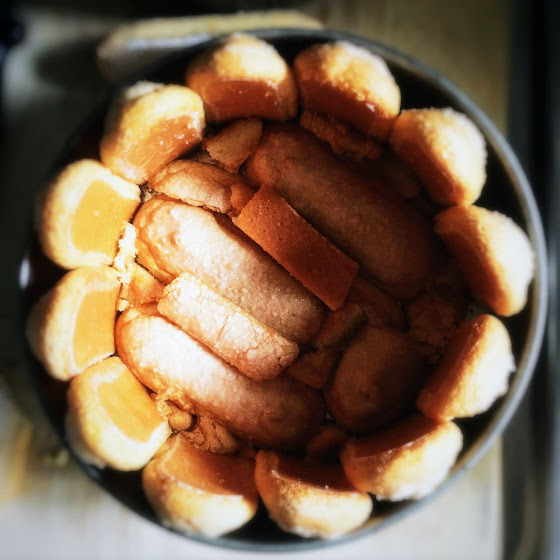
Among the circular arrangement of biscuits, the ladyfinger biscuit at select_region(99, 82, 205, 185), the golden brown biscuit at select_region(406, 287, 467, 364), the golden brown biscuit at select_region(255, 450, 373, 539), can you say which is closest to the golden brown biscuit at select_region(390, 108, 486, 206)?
the circular arrangement of biscuits

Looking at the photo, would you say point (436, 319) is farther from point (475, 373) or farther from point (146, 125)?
point (146, 125)

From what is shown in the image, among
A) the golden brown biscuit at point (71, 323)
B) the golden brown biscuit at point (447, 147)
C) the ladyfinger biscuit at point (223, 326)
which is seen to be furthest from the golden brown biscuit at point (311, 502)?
the golden brown biscuit at point (447, 147)

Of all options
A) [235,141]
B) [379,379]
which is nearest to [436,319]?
[379,379]

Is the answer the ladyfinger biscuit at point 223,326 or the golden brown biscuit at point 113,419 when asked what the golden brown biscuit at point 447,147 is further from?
the golden brown biscuit at point 113,419

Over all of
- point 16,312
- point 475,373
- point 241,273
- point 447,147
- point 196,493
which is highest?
point 447,147

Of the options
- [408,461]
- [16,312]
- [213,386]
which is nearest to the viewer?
[408,461]

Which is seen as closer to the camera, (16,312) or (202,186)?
(202,186)
